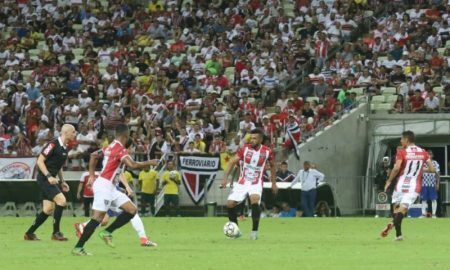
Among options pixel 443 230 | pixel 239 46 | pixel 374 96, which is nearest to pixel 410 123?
pixel 374 96

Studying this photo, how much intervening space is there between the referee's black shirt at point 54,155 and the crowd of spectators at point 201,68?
16.0m

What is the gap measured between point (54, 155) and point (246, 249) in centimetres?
473

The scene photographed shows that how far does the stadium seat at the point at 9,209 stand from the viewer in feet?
131

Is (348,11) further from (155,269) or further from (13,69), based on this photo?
(155,269)

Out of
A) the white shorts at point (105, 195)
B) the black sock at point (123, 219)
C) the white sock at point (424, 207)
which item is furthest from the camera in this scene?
the white sock at point (424, 207)

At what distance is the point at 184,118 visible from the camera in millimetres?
42125

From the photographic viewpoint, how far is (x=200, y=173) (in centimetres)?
3906

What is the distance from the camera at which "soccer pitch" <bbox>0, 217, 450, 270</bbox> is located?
57.9 ft

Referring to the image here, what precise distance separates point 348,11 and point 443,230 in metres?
19.6

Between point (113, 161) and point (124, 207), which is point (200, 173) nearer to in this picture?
point (124, 207)

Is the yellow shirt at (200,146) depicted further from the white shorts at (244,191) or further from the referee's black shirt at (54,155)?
the referee's black shirt at (54,155)

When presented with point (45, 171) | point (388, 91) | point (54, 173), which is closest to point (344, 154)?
point (388, 91)

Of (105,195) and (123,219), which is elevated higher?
(105,195)

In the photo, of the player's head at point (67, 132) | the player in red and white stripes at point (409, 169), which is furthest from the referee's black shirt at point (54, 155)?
the player in red and white stripes at point (409, 169)
